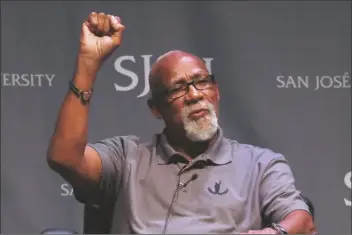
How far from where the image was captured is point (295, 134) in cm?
300

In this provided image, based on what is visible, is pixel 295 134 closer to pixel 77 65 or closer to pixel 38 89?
pixel 38 89

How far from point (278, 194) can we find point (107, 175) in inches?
17.7

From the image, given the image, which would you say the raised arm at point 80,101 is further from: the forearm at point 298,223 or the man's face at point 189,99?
the forearm at point 298,223

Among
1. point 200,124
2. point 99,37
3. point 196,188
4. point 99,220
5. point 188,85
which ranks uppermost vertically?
point 99,37

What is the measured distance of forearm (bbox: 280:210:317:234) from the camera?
1798 mm

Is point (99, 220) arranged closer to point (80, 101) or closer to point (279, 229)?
point (80, 101)

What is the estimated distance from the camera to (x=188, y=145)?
208cm

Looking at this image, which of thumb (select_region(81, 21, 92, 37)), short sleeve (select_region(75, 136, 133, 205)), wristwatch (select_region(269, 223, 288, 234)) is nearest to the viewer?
wristwatch (select_region(269, 223, 288, 234))

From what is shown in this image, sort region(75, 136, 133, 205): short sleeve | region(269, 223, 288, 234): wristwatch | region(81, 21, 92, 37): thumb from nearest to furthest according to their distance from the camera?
1. region(269, 223, 288, 234): wristwatch
2. region(81, 21, 92, 37): thumb
3. region(75, 136, 133, 205): short sleeve

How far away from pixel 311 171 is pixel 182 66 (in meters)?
1.11

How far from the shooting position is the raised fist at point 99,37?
6.06 ft

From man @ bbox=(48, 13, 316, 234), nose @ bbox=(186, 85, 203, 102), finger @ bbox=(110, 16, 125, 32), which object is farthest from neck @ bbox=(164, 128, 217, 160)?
finger @ bbox=(110, 16, 125, 32)

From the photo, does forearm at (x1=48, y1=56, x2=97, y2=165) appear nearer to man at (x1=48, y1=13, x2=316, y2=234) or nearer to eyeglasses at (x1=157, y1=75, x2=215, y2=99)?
man at (x1=48, y1=13, x2=316, y2=234)

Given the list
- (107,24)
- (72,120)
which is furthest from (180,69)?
(72,120)
